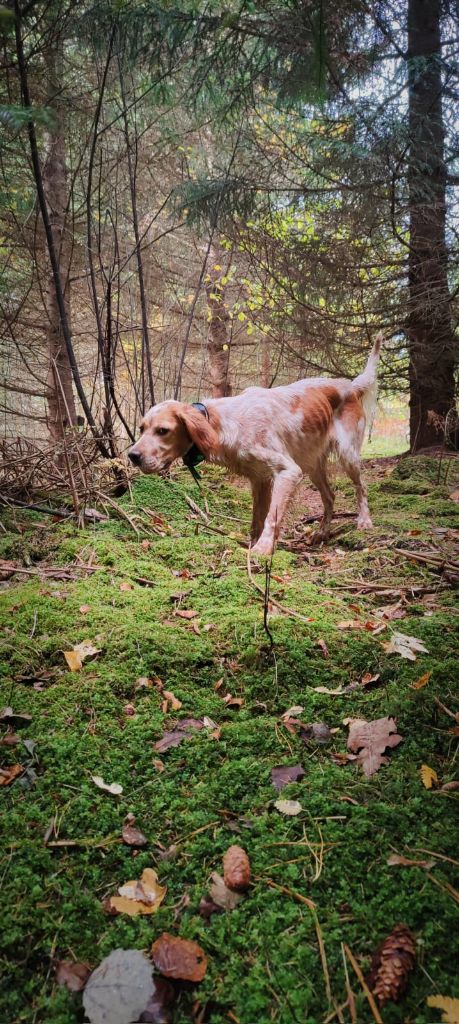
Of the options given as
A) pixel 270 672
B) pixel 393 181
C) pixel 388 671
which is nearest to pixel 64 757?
pixel 270 672

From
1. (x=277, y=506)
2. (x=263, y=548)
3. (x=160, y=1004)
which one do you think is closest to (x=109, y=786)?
(x=160, y=1004)

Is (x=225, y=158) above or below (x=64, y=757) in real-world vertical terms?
above

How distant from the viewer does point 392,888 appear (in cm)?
112

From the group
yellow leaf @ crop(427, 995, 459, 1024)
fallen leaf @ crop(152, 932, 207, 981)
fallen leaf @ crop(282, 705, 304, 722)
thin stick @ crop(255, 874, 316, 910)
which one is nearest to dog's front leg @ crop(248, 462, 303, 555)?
fallen leaf @ crop(282, 705, 304, 722)

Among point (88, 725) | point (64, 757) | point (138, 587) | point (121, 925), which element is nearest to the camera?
point (121, 925)

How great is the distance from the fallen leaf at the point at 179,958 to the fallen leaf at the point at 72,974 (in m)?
0.14

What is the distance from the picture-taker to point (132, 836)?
52.3 inches

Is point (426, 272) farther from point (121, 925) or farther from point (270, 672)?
point (121, 925)

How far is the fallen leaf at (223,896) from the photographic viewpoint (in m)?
1.15

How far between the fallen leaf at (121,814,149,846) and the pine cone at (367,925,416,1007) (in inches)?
23.4

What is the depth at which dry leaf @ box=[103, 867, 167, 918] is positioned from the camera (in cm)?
114

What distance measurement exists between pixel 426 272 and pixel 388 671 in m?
6.24

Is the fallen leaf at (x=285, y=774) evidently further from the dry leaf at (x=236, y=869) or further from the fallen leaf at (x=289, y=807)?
the dry leaf at (x=236, y=869)

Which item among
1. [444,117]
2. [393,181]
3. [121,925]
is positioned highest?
[444,117]
